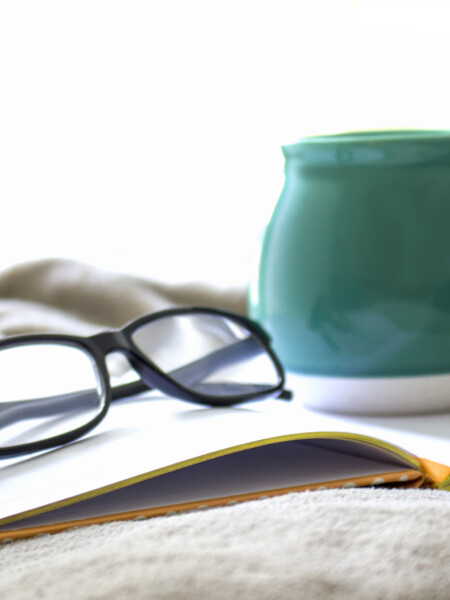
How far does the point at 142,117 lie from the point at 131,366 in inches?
50.9

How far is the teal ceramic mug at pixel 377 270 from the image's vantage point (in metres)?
0.45

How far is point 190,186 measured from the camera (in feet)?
5.70

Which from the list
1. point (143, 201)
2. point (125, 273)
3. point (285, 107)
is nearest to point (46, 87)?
point (143, 201)

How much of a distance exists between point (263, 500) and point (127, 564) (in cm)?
7

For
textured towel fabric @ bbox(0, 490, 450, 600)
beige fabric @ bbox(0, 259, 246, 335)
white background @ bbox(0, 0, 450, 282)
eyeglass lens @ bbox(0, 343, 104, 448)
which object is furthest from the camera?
white background @ bbox(0, 0, 450, 282)

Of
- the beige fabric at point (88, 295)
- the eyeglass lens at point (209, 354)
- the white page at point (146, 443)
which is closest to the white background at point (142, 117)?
the beige fabric at point (88, 295)

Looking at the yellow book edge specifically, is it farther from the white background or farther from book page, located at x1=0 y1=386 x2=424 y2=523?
the white background

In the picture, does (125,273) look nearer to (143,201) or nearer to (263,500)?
(263,500)

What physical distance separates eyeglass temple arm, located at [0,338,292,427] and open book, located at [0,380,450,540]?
70 mm

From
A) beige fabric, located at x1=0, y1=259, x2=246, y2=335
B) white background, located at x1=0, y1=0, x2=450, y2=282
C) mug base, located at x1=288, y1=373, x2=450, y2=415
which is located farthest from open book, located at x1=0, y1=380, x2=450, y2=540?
white background, located at x1=0, y1=0, x2=450, y2=282

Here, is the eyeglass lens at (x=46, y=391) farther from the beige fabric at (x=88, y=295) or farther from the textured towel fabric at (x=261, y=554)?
the beige fabric at (x=88, y=295)

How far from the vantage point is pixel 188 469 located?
312mm

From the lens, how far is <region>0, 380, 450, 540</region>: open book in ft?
0.93

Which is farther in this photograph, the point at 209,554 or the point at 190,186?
the point at 190,186
